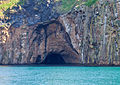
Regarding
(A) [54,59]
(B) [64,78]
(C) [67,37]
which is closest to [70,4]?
(C) [67,37]

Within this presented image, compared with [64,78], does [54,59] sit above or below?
above

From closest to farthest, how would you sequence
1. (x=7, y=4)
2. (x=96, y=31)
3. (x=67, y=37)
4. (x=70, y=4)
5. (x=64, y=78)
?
(x=64, y=78) → (x=96, y=31) → (x=67, y=37) → (x=70, y=4) → (x=7, y=4)

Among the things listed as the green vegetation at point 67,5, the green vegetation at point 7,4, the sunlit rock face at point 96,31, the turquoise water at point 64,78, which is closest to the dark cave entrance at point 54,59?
the sunlit rock face at point 96,31

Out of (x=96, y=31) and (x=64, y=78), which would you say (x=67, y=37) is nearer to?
(x=96, y=31)

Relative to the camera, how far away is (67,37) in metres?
72.2

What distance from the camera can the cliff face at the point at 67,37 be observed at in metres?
62.7

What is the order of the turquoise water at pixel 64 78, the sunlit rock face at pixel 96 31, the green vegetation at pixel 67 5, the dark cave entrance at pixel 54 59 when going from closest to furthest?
1. the turquoise water at pixel 64 78
2. the sunlit rock face at pixel 96 31
3. the green vegetation at pixel 67 5
4. the dark cave entrance at pixel 54 59

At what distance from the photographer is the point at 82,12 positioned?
67.2 m

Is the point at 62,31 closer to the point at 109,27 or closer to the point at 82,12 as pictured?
the point at 82,12

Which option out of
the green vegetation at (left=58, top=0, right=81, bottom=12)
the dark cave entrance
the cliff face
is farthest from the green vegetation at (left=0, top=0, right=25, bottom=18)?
the dark cave entrance

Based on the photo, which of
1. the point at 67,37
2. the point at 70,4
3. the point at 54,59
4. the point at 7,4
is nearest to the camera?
the point at 67,37

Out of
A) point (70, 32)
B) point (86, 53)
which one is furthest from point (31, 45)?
point (86, 53)

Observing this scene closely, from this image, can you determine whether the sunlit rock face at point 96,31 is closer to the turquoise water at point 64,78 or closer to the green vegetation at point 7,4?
the green vegetation at point 7,4

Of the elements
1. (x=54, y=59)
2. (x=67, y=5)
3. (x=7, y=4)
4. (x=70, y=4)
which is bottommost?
(x=54, y=59)
